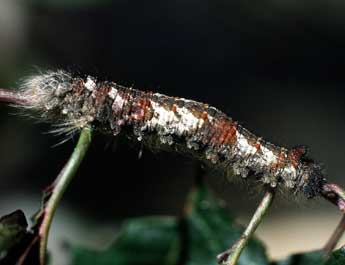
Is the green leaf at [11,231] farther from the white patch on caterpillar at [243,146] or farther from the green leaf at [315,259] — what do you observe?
the green leaf at [315,259]

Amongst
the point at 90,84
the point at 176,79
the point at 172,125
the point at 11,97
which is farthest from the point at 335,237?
the point at 176,79

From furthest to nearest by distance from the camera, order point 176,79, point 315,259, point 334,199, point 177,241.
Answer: point 176,79
point 177,241
point 315,259
point 334,199

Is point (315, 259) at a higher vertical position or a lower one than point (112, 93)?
lower

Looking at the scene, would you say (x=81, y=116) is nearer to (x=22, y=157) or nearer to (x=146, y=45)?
(x=22, y=157)

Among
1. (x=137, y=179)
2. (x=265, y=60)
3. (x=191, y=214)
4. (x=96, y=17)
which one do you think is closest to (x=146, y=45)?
(x=96, y=17)

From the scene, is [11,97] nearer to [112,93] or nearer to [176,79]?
[112,93]

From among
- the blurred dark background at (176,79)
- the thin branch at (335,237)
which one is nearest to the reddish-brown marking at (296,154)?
the thin branch at (335,237)
